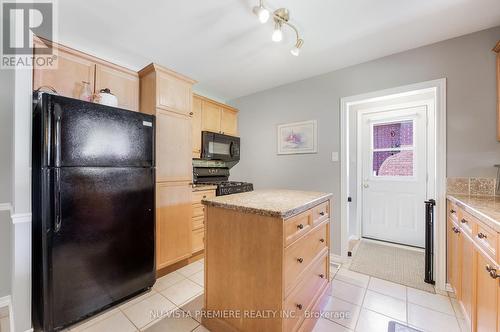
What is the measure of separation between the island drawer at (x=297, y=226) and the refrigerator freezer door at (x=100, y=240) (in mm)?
1383

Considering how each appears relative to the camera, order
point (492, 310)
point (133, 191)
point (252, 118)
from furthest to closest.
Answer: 1. point (252, 118)
2. point (133, 191)
3. point (492, 310)

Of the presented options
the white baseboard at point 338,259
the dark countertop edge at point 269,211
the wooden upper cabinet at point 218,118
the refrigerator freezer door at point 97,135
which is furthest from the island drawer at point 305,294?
the wooden upper cabinet at point 218,118

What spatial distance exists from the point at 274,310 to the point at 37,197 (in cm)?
175

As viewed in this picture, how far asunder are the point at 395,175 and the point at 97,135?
3.82 meters

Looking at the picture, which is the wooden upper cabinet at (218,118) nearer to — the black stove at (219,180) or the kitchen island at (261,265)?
the black stove at (219,180)

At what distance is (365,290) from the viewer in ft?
6.68

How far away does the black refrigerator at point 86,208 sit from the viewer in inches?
55.5

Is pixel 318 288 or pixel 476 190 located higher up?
pixel 476 190

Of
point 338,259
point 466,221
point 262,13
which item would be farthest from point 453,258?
point 262,13

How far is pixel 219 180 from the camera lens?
348 centimetres

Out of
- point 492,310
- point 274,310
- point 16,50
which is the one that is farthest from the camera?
point 16,50

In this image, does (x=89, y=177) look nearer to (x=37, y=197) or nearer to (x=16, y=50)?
(x=37, y=197)

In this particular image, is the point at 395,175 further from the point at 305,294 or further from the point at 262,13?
the point at 262,13

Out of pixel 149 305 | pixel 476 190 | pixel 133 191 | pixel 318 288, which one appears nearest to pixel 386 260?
pixel 476 190
